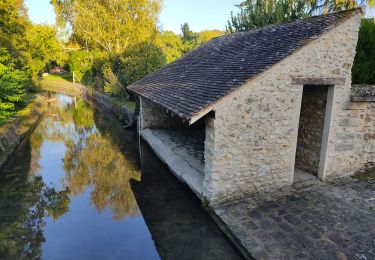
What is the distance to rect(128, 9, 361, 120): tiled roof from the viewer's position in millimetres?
6831

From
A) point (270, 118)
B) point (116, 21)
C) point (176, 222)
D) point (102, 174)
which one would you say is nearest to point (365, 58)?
point (270, 118)

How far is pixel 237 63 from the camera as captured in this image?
324 inches

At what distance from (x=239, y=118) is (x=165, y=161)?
450 cm

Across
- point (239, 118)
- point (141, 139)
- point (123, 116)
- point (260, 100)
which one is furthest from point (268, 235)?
point (123, 116)

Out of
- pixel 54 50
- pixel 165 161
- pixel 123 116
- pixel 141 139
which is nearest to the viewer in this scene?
pixel 165 161

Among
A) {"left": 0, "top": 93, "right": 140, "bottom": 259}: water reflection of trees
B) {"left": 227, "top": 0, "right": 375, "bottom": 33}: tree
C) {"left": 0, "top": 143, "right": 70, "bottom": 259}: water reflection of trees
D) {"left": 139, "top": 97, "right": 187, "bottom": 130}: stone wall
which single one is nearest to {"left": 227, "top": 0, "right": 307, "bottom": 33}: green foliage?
{"left": 227, "top": 0, "right": 375, "bottom": 33}: tree

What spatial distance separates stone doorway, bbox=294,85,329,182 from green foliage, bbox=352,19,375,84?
3.21 m

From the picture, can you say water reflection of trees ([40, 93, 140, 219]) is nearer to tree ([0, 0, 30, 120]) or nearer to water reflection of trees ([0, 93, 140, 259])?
water reflection of trees ([0, 93, 140, 259])

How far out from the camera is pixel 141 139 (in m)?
14.1

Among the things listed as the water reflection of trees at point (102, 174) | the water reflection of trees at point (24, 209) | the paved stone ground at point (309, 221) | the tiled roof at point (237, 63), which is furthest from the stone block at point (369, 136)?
A: the water reflection of trees at point (24, 209)

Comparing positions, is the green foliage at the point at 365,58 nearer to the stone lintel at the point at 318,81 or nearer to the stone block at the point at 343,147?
the stone lintel at the point at 318,81

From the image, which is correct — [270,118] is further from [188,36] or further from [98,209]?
[188,36]

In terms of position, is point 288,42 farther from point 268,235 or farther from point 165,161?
point 165,161

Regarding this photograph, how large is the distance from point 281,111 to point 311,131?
6.30 ft
